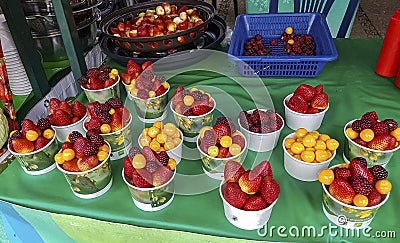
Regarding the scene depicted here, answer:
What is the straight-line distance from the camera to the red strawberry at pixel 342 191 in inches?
24.8

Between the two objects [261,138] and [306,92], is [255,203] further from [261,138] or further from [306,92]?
[306,92]

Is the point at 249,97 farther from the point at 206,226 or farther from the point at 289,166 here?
the point at 206,226

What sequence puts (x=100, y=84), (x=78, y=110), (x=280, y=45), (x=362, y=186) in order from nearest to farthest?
(x=362, y=186) → (x=78, y=110) → (x=100, y=84) → (x=280, y=45)

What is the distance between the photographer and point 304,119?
919 mm

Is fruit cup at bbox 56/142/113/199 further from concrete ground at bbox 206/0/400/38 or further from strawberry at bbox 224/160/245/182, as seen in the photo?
concrete ground at bbox 206/0/400/38

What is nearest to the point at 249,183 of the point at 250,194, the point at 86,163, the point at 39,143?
the point at 250,194

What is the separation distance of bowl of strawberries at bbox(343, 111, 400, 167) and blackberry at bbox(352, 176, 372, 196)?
0.16 m

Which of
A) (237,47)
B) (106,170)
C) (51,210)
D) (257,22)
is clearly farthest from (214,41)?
(51,210)

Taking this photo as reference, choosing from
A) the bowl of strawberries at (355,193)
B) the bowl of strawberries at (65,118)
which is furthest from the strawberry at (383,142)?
the bowl of strawberries at (65,118)

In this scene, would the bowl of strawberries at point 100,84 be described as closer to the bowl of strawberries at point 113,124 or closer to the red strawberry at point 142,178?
the bowl of strawberries at point 113,124

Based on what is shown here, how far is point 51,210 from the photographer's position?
798 mm

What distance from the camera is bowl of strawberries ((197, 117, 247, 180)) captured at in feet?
2.51

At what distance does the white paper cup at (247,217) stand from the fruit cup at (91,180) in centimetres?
28

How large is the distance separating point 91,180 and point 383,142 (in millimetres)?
659
